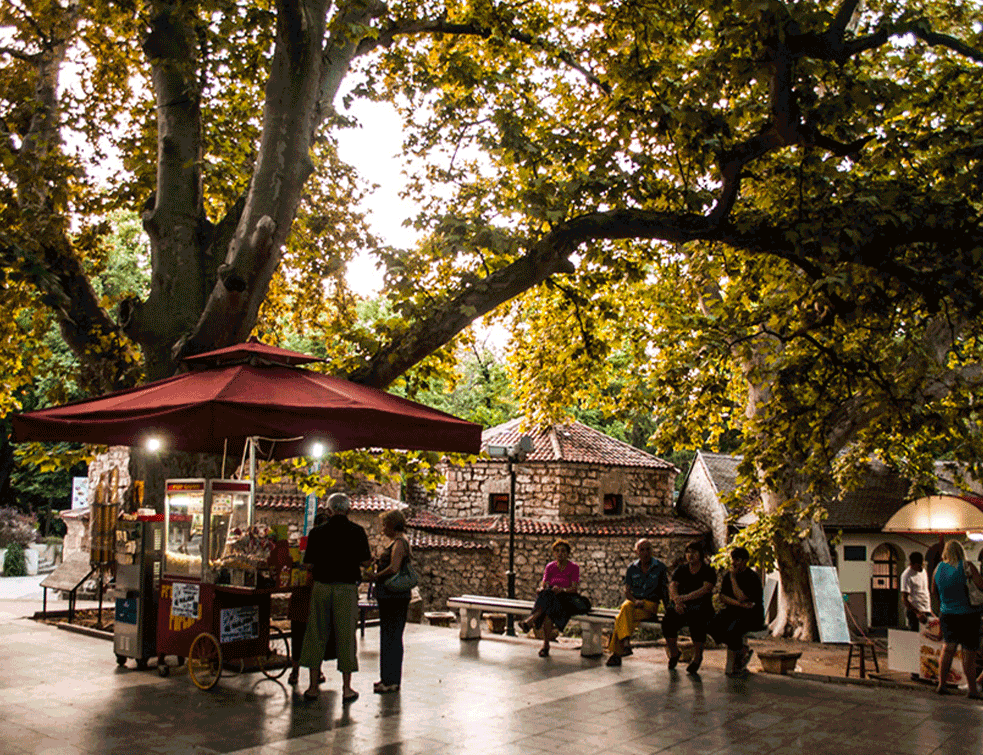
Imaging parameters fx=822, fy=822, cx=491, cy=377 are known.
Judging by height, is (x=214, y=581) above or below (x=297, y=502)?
below

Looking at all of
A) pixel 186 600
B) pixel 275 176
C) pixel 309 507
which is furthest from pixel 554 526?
pixel 186 600

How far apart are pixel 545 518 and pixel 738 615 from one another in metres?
19.4

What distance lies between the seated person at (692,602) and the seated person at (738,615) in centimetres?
16

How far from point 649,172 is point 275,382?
5246mm

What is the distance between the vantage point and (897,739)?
6332 mm

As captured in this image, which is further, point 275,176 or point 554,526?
point 554,526

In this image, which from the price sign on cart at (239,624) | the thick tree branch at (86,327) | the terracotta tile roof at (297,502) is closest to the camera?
the price sign on cart at (239,624)

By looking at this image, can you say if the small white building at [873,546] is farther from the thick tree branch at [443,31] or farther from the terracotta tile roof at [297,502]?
the thick tree branch at [443,31]

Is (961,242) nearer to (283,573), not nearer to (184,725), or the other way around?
(283,573)

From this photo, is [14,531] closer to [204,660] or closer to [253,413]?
[204,660]

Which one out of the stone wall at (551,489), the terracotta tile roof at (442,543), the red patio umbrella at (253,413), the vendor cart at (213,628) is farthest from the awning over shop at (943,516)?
the terracotta tile roof at (442,543)

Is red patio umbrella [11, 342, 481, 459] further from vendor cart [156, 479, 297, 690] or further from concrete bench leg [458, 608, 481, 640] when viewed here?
concrete bench leg [458, 608, 481, 640]

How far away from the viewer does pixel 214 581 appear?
757cm

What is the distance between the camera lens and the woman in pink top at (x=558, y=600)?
32.8 ft
